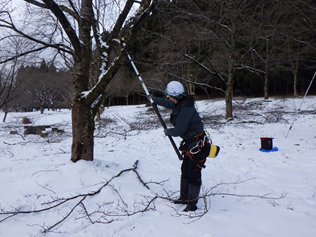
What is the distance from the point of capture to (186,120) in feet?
10.8

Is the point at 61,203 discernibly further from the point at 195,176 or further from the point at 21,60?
the point at 21,60

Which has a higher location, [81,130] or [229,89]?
[229,89]

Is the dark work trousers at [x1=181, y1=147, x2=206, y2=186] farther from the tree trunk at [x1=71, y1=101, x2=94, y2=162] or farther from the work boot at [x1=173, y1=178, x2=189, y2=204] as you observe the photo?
the tree trunk at [x1=71, y1=101, x2=94, y2=162]

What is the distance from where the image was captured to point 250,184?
4473 millimetres

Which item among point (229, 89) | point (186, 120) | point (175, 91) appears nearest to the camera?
point (186, 120)

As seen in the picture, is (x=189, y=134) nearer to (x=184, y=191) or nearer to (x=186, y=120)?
(x=186, y=120)

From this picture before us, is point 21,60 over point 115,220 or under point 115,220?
over

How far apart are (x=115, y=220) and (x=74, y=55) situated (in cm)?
361

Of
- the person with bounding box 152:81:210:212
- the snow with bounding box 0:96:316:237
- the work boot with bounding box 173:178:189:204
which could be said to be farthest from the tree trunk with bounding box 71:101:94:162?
the work boot with bounding box 173:178:189:204

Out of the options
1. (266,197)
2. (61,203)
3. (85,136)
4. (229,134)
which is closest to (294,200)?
(266,197)

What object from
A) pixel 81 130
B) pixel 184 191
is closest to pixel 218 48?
pixel 81 130

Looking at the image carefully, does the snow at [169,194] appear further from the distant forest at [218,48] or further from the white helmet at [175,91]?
the distant forest at [218,48]

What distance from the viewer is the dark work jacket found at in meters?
3.31

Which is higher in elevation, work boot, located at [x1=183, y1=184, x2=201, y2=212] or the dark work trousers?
the dark work trousers
